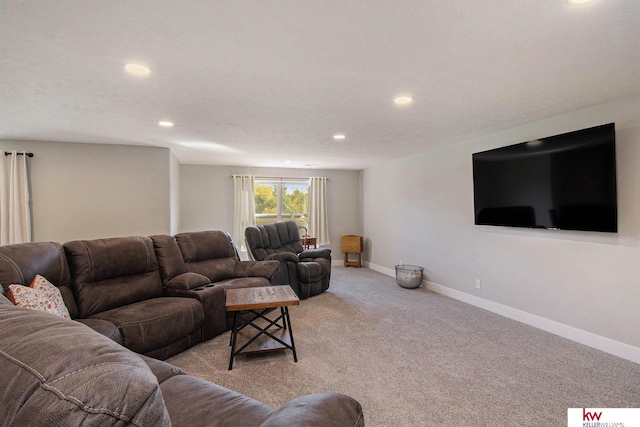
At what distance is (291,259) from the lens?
4.54 m

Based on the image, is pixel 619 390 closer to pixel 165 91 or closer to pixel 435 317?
pixel 435 317

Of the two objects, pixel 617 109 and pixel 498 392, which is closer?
pixel 498 392

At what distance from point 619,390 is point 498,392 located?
883 mm

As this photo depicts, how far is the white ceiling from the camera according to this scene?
60.3 inches

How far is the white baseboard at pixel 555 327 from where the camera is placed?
2.69 meters

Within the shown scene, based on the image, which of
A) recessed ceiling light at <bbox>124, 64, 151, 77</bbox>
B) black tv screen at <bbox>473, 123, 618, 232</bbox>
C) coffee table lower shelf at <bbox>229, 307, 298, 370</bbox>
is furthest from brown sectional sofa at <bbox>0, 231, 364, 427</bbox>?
black tv screen at <bbox>473, 123, 618, 232</bbox>

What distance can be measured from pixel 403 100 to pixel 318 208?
15.3ft

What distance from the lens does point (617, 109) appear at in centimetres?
275

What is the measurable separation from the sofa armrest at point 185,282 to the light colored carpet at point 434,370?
59 centimetres

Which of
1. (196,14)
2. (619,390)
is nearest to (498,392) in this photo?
(619,390)

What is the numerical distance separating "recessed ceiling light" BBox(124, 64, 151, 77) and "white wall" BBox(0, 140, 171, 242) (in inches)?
111

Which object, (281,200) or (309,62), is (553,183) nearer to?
(309,62)

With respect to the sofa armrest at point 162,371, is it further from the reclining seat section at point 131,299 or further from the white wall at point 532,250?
the white wall at point 532,250

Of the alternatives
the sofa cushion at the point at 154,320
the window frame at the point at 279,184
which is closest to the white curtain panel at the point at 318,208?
the window frame at the point at 279,184
